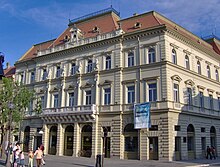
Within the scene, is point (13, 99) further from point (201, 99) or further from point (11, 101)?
point (201, 99)

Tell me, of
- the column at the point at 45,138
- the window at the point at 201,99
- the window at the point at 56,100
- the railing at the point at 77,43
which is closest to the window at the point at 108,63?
the railing at the point at 77,43

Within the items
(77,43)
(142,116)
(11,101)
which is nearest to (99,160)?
(142,116)

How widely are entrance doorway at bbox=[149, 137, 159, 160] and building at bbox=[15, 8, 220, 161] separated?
112 millimetres

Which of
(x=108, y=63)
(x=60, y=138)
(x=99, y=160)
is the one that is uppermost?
(x=108, y=63)

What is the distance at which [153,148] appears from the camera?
31562 mm

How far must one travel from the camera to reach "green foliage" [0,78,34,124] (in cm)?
3052

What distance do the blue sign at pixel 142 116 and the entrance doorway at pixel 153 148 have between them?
89.6 inches

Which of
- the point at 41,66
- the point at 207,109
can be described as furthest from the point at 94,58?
the point at 207,109

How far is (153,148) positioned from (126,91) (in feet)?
26.1

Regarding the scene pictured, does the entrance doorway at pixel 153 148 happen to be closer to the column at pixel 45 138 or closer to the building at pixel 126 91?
the building at pixel 126 91

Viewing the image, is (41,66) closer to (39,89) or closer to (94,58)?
(39,89)

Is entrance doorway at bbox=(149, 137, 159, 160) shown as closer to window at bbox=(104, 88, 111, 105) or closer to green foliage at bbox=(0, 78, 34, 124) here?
window at bbox=(104, 88, 111, 105)

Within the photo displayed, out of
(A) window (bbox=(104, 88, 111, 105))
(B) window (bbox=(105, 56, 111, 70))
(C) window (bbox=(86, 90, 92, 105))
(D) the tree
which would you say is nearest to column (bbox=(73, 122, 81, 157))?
(C) window (bbox=(86, 90, 92, 105))

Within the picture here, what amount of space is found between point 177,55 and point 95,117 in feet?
44.2
